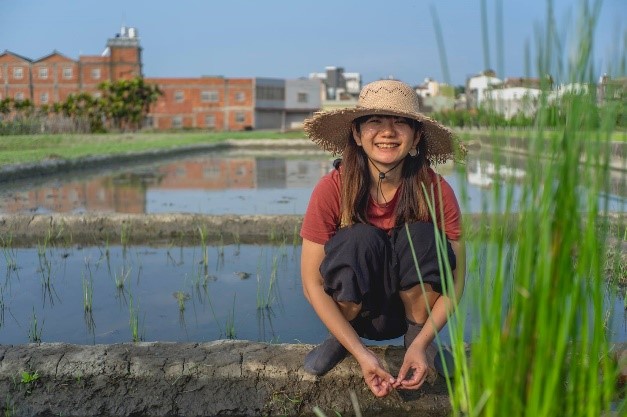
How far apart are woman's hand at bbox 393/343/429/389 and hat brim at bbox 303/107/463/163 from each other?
1.83 ft

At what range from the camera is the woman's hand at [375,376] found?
5.76 ft

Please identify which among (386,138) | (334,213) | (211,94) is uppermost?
(211,94)

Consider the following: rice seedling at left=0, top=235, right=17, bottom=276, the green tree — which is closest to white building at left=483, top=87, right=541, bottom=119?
rice seedling at left=0, top=235, right=17, bottom=276

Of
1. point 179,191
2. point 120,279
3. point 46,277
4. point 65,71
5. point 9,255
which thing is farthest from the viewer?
point 65,71

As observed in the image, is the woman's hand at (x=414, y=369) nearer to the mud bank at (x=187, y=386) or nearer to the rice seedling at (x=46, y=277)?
the mud bank at (x=187, y=386)

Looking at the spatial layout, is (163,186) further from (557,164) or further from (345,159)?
(557,164)

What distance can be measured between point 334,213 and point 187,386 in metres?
0.58

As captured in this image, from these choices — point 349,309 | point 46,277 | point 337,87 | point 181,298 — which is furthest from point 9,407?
point 337,87

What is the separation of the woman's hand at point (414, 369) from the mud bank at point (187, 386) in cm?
18

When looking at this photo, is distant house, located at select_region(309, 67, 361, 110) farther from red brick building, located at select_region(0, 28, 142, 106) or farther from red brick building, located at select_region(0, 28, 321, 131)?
red brick building, located at select_region(0, 28, 142, 106)

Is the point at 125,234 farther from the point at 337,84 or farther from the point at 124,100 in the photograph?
the point at 337,84

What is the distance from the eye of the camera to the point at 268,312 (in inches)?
112

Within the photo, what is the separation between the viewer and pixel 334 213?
2.03 meters

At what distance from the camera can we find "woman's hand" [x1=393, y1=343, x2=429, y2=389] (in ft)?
5.71
